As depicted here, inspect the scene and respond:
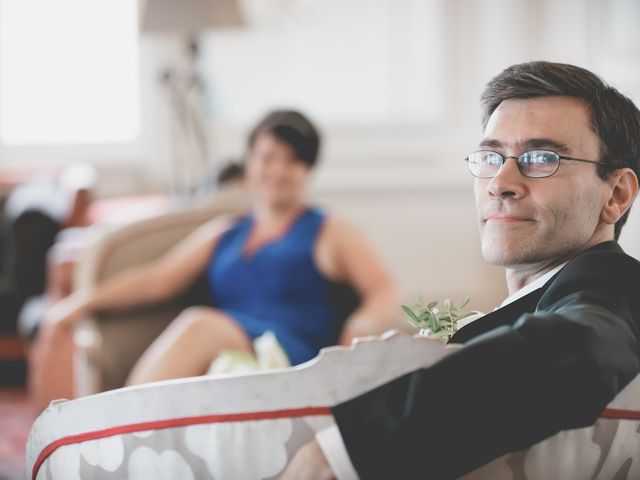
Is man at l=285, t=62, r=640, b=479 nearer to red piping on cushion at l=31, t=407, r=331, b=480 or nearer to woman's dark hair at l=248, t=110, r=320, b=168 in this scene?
red piping on cushion at l=31, t=407, r=331, b=480

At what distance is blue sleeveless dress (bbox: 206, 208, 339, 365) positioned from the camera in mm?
2480

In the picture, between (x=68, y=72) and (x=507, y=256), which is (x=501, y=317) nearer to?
(x=507, y=256)

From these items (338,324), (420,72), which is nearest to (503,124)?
(338,324)

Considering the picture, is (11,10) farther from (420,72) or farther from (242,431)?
(242,431)

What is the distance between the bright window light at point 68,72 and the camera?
502 cm

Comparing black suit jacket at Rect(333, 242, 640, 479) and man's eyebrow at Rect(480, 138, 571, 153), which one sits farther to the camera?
man's eyebrow at Rect(480, 138, 571, 153)

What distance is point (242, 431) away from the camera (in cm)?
71

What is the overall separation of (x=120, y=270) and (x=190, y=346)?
1.39ft

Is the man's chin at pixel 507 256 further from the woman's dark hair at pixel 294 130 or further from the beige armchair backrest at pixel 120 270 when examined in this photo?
the woman's dark hair at pixel 294 130

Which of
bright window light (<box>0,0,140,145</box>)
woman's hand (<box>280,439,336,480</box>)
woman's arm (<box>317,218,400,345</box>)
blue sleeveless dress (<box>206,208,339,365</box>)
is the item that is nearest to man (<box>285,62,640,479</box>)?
woman's hand (<box>280,439,336,480</box>)

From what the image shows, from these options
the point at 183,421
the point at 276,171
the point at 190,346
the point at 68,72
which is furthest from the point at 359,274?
the point at 68,72

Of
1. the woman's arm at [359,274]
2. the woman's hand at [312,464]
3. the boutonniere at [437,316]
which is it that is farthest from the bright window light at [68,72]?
the woman's hand at [312,464]

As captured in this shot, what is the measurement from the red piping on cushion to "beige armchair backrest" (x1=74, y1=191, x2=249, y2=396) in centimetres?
151

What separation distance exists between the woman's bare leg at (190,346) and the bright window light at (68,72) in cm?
291
